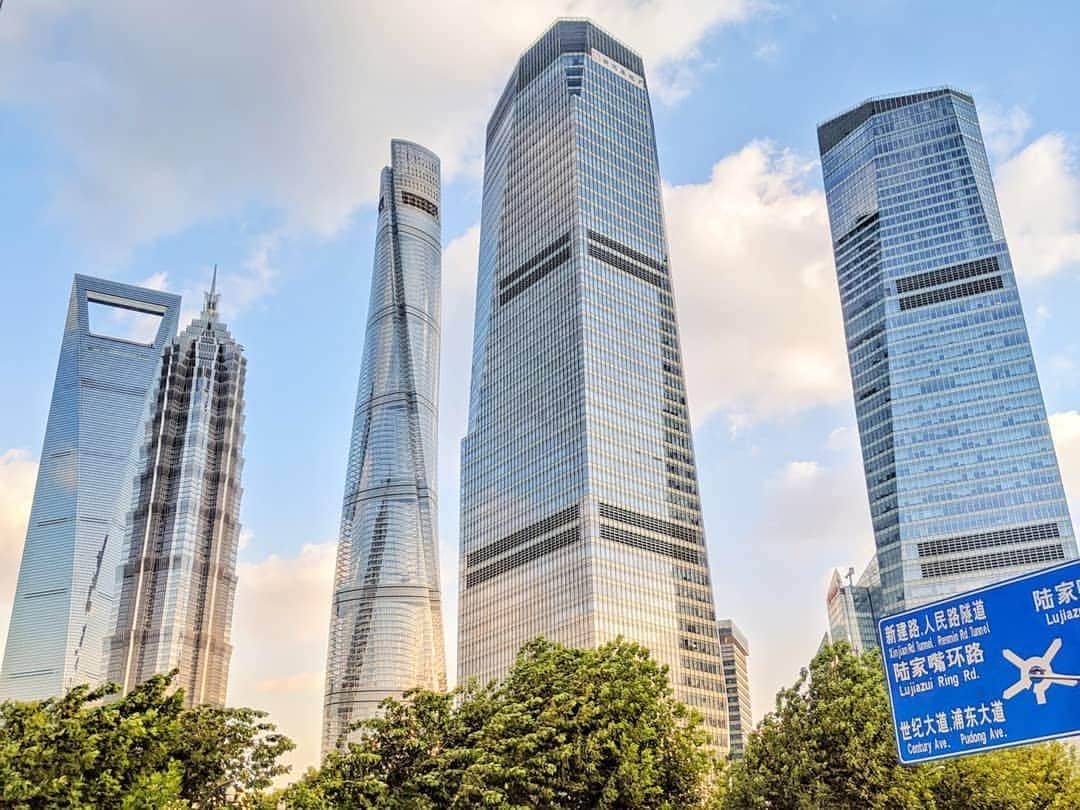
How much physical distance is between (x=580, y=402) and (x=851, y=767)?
319ft

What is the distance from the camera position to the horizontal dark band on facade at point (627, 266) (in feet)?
462

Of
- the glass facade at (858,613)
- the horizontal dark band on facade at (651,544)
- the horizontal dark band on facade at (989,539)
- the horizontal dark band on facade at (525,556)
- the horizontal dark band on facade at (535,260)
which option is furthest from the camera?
the glass facade at (858,613)

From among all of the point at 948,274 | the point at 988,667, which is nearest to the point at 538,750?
the point at 988,667

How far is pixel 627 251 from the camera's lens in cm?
14525

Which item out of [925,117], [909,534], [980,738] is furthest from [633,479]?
[980,738]

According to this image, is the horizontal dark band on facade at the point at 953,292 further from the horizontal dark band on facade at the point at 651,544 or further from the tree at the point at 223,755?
the tree at the point at 223,755

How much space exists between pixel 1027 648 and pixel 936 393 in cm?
12807

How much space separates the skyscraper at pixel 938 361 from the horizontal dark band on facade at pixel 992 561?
174 millimetres

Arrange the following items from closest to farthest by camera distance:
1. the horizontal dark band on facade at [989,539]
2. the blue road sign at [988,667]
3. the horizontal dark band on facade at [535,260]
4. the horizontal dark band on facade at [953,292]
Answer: the blue road sign at [988,667], the horizontal dark band on facade at [989,539], the horizontal dark band on facade at [953,292], the horizontal dark band on facade at [535,260]

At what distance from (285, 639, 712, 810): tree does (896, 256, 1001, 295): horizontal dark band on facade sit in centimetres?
12244

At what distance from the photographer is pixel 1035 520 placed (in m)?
126

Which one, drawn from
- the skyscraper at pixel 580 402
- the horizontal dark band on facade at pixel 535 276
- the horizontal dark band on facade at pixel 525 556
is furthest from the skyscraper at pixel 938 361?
the horizontal dark band on facade at pixel 535 276

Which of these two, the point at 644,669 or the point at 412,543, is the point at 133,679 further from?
the point at 644,669

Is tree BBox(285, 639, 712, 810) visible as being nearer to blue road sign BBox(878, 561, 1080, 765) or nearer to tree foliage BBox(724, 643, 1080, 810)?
tree foliage BBox(724, 643, 1080, 810)
